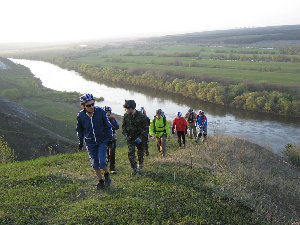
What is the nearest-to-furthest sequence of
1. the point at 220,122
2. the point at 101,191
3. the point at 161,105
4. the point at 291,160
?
the point at 101,191 → the point at 291,160 → the point at 220,122 → the point at 161,105

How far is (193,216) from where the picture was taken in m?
6.43

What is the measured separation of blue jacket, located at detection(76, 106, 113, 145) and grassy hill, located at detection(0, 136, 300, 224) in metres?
1.56

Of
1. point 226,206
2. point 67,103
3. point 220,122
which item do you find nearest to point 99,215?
point 226,206

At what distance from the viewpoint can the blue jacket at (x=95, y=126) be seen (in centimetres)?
734

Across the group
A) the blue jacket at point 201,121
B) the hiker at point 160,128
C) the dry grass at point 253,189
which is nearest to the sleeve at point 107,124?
the dry grass at point 253,189

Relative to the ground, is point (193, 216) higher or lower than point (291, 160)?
higher

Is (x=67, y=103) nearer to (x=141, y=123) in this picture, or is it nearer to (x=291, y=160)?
(x=291, y=160)

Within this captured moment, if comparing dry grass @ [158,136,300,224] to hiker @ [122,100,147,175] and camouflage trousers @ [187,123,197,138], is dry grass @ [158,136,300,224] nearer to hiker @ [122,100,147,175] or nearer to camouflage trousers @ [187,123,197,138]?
hiker @ [122,100,147,175]

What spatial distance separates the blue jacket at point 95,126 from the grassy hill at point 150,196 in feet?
5.11

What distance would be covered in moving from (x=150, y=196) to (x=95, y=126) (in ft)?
8.00

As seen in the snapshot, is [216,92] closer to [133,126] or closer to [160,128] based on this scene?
[160,128]

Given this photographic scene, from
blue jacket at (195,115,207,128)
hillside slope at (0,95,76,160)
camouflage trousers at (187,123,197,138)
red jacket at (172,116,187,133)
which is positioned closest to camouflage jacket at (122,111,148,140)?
red jacket at (172,116,187,133)

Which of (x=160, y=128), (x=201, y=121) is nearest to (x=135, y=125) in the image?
(x=160, y=128)

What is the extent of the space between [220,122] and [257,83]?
19566 millimetres
